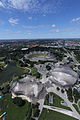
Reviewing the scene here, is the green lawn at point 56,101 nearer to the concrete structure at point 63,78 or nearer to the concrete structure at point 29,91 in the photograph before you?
the concrete structure at point 29,91

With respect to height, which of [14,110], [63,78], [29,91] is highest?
[63,78]

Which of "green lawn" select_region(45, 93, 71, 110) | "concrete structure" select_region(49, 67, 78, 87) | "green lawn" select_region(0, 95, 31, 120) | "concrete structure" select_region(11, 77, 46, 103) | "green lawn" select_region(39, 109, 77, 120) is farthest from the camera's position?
"concrete structure" select_region(49, 67, 78, 87)

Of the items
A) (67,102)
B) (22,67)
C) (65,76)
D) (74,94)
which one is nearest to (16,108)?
(67,102)

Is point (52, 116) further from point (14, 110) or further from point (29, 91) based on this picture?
point (29, 91)

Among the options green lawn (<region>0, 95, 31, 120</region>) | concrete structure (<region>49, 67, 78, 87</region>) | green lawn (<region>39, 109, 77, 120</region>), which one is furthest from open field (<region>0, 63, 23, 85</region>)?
green lawn (<region>39, 109, 77, 120</region>)

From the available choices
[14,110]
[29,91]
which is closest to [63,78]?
[29,91]

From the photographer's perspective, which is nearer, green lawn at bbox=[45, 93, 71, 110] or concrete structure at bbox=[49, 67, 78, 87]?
green lawn at bbox=[45, 93, 71, 110]

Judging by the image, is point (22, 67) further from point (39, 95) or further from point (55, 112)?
point (55, 112)

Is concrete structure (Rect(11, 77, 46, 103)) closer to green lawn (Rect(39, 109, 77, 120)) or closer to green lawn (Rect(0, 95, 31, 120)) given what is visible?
green lawn (Rect(0, 95, 31, 120))

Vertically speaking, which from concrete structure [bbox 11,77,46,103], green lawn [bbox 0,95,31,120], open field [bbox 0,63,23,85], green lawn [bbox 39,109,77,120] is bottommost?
green lawn [bbox 39,109,77,120]
